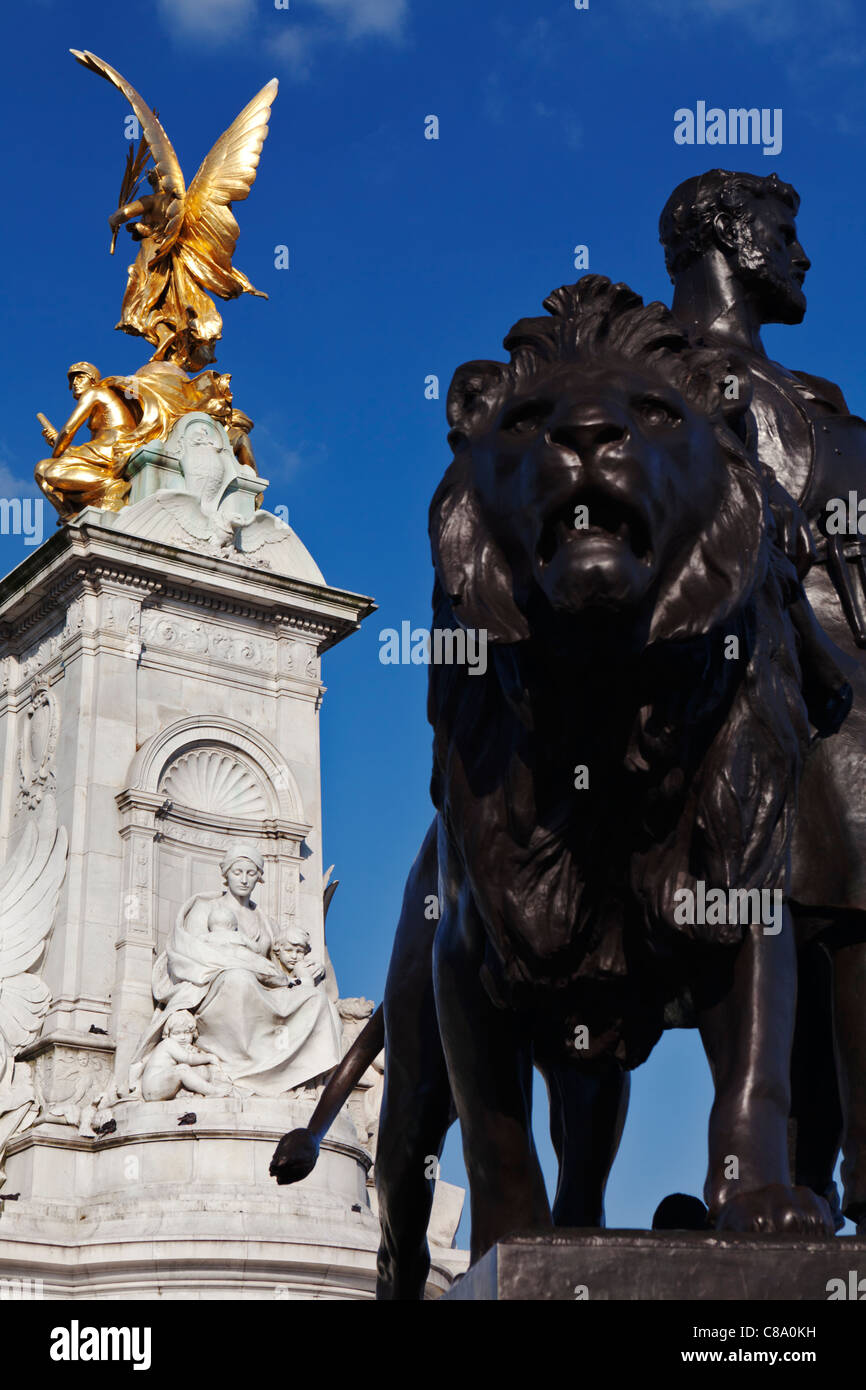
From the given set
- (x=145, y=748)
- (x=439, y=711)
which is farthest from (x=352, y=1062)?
(x=145, y=748)

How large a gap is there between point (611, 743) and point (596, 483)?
1.51 ft

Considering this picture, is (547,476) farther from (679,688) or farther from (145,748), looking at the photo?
(145,748)

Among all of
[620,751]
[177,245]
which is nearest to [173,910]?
[177,245]

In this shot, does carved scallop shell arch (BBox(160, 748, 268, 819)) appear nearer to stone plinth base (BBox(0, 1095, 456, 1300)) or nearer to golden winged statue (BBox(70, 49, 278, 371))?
stone plinth base (BBox(0, 1095, 456, 1300))

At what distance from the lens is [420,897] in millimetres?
4027

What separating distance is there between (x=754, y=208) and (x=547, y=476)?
5.34 feet

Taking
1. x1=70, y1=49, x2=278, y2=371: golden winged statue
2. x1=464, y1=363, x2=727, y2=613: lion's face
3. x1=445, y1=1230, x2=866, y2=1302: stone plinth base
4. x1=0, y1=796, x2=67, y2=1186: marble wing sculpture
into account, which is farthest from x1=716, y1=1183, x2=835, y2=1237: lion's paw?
x1=70, y1=49, x2=278, y2=371: golden winged statue

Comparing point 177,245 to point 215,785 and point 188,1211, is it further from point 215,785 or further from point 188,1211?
point 188,1211

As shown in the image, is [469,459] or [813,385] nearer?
[469,459]

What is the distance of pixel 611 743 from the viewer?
3.15 meters

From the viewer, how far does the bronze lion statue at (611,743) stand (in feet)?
9.82

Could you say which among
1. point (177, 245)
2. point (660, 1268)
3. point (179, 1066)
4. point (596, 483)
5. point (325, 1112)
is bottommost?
point (660, 1268)

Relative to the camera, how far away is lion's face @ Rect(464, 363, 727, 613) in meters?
2.92
